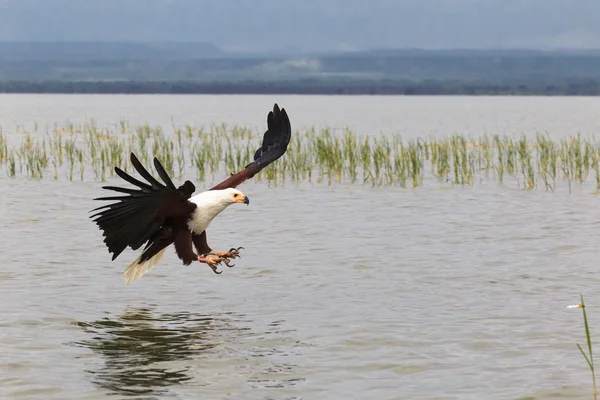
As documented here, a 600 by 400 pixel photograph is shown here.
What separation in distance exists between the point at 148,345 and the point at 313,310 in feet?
6.71

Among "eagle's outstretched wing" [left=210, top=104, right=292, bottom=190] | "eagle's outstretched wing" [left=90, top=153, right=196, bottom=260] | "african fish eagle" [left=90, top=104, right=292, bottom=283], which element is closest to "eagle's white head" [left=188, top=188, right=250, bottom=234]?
"african fish eagle" [left=90, top=104, right=292, bottom=283]

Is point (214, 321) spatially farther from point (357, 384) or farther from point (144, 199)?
point (357, 384)

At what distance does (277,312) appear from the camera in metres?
11.1

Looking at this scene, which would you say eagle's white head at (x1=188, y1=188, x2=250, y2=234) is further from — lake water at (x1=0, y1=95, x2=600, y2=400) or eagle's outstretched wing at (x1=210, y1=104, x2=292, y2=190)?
eagle's outstretched wing at (x1=210, y1=104, x2=292, y2=190)

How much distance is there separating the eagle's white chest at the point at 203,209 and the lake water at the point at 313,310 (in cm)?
87

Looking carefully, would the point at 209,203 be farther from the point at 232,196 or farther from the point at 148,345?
the point at 148,345

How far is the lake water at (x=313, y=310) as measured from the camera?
8.52 metres

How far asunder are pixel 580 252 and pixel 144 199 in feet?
22.1

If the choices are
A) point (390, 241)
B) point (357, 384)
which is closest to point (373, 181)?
point (390, 241)

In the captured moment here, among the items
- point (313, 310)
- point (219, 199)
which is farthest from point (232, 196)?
point (313, 310)

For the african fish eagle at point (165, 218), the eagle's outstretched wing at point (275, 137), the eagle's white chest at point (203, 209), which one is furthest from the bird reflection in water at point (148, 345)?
the eagle's outstretched wing at point (275, 137)

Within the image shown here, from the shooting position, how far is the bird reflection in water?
27.7 feet

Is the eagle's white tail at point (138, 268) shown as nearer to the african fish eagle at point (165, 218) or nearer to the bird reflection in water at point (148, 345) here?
the african fish eagle at point (165, 218)

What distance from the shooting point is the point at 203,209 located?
1073cm
